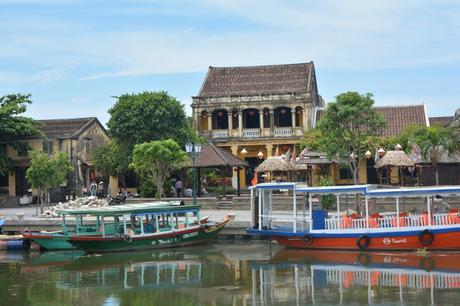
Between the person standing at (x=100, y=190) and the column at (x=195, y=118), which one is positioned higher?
the column at (x=195, y=118)

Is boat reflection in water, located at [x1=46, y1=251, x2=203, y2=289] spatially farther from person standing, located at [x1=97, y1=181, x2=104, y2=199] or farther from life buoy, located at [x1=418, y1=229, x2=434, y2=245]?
person standing, located at [x1=97, y1=181, x2=104, y2=199]

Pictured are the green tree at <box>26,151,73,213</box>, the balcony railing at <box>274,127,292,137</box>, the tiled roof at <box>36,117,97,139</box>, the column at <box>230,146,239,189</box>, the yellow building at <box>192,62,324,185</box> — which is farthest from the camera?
the balcony railing at <box>274,127,292,137</box>

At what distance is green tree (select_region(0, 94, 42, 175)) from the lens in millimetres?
43438

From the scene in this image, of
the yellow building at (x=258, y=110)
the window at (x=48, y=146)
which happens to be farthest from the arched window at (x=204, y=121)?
the window at (x=48, y=146)

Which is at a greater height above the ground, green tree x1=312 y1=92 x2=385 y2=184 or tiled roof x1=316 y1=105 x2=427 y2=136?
tiled roof x1=316 y1=105 x2=427 y2=136

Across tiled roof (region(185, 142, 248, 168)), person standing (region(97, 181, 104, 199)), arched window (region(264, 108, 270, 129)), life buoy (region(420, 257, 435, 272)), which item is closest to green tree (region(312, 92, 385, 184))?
tiled roof (region(185, 142, 248, 168))

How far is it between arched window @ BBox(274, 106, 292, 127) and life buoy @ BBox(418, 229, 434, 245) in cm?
2524

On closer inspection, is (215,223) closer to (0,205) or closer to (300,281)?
(300,281)

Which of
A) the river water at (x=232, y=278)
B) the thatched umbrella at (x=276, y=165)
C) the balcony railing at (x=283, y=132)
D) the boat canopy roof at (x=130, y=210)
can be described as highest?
the balcony railing at (x=283, y=132)

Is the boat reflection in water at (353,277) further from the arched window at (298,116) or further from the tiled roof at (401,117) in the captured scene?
the arched window at (298,116)

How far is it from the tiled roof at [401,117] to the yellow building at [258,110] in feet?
6.40

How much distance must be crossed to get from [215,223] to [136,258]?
4.06 metres

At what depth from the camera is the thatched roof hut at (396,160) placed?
113 feet

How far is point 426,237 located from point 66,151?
87.7 feet
